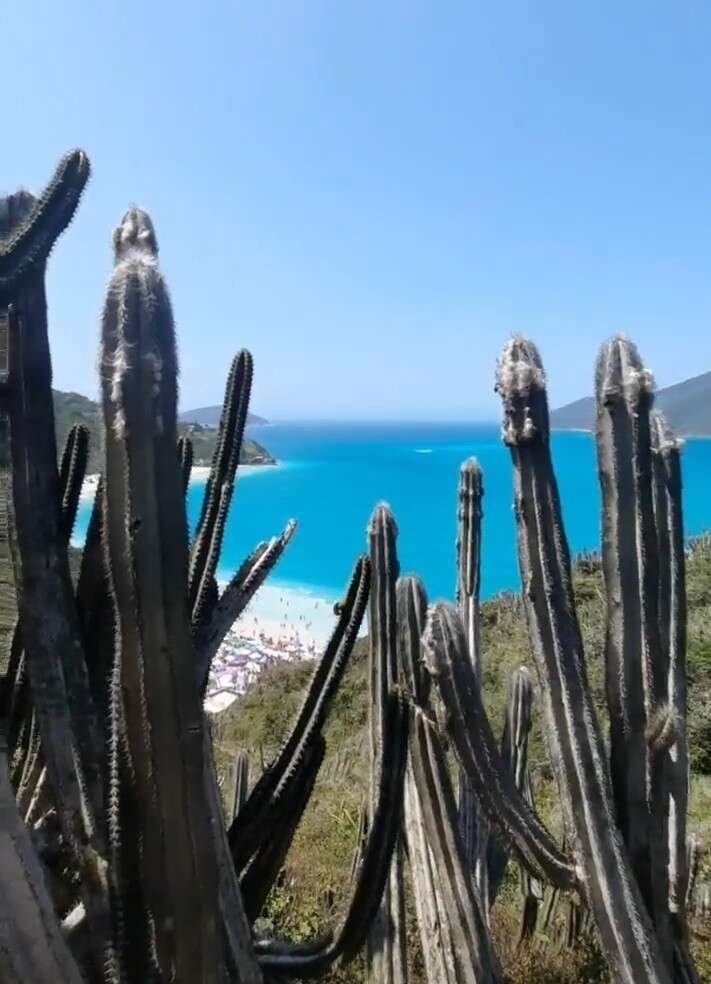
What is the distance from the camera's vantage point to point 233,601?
2.98m

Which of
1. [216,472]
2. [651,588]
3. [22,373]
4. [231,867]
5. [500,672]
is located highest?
[22,373]

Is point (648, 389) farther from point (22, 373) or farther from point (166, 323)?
point (22, 373)

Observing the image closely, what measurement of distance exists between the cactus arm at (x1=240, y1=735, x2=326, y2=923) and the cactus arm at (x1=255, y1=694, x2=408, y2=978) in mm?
274

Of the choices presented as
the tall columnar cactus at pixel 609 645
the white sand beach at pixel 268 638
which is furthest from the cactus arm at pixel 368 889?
the white sand beach at pixel 268 638

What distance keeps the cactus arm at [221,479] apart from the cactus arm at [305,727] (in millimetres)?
673

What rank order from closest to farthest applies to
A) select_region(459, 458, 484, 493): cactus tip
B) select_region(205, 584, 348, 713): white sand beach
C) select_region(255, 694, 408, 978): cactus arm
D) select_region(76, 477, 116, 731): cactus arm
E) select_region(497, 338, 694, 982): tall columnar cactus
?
select_region(76, 477, 116, 731): cactus arm
select_region(497, 338, 694, 982): tall columnar cactus
select_region(255, 694, 408, 978): cactus arm
select_region(459, 458, 484, 493): cactus tip
select_region(205, 584, 348, 713): white sand beach

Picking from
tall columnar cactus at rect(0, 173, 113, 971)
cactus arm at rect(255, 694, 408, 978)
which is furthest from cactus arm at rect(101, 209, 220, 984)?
cactus arm at rect(255, 694, 408, 978)

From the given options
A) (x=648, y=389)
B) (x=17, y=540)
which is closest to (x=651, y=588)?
(x=648, y=389)

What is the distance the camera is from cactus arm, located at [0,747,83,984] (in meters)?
1.48

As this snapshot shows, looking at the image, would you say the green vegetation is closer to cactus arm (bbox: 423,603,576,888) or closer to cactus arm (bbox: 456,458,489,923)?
cactus arm (bbox: 423,603,576,888)

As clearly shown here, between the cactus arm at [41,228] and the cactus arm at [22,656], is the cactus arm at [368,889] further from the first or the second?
the cactus arm at [41,228]

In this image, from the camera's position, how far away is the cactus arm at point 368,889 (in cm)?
321

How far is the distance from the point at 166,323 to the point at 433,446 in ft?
617

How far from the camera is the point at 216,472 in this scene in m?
3.23
